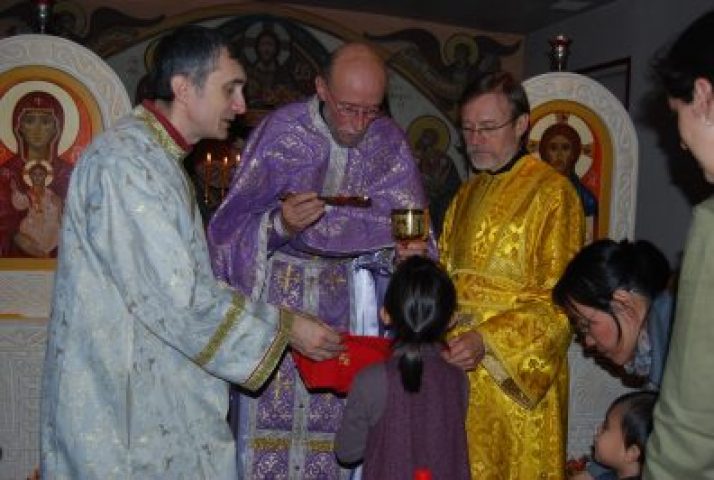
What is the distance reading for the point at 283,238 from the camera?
292 cm

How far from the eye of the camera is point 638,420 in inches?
84.2

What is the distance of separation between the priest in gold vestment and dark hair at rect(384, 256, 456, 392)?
0.32 m

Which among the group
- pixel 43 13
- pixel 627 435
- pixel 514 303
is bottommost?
pixel 627 435

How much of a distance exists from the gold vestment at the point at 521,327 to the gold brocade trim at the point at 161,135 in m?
1.13

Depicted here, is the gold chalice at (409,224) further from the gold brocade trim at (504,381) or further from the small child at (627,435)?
the small child at (627,435)

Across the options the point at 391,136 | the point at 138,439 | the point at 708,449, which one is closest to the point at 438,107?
the point at 391,136

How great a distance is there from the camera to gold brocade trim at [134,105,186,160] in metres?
2.12

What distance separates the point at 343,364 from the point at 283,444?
65 centimetres

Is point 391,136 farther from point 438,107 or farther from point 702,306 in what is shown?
point 438,107

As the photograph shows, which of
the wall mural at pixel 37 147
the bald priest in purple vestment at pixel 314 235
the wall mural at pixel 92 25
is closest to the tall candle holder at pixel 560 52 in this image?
the bald priest in purple vestment at pixel 314 235

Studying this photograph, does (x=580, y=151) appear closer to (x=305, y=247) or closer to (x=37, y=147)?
(x=305, y=247)

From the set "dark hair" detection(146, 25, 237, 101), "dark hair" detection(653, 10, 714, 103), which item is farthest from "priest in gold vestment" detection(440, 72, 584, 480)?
"dark hair" detection(653, 10, 714, 103)

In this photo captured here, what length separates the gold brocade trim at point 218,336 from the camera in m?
2.06

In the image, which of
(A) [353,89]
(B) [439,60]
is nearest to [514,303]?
(A) [353,89]
